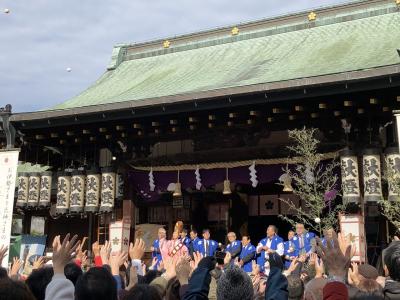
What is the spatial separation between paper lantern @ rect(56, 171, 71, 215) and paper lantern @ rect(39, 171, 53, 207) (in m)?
0.52

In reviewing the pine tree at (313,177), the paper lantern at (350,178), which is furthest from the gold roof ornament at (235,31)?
the paper lantern at (350,178)

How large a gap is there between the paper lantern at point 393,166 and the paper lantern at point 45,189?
7727 mm

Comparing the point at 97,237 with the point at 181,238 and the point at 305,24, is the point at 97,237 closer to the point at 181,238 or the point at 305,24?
the point at 181,238

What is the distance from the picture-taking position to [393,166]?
28.2 feet

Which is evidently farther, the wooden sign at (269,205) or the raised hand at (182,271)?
the wooden sign at (269,205)

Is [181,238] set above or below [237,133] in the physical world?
below

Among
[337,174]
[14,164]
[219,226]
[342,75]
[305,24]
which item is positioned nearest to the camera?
[342,75]

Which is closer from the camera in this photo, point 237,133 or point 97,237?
point 237,133

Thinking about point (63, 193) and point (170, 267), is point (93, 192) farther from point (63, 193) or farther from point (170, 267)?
point (170, 267)

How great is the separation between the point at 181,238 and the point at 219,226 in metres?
2.06

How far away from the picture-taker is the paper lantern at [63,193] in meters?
11.6

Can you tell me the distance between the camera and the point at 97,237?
12.7 metres

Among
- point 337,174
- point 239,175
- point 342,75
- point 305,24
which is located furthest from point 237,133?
point 305,24

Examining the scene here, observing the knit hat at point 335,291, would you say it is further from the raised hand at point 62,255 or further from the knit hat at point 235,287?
the raised hand at point 62,255
